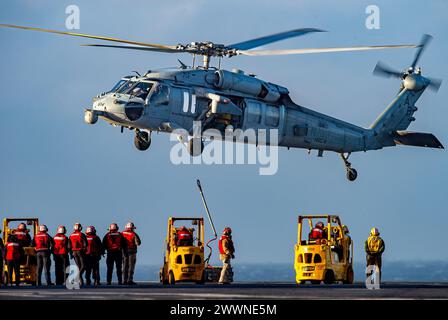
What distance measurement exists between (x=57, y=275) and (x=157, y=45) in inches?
376

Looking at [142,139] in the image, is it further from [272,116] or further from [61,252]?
[61,252]

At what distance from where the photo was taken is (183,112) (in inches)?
1629

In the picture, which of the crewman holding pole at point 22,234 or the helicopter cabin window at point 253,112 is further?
the helicopter cabin window at point 253,112

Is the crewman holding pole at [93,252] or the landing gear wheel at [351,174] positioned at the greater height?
the landing gear wheel at [351,174]

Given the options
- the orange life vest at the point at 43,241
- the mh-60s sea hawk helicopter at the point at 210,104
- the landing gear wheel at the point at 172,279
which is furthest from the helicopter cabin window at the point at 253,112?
the orange life vest at the point at 43,241

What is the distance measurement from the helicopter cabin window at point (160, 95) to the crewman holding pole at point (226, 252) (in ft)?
22.1

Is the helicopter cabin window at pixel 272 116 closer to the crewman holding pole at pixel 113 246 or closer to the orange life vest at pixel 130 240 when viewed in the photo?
the orange life vest at pixel 130 240

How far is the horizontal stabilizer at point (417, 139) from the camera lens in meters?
49.3

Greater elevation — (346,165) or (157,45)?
(157,45)
